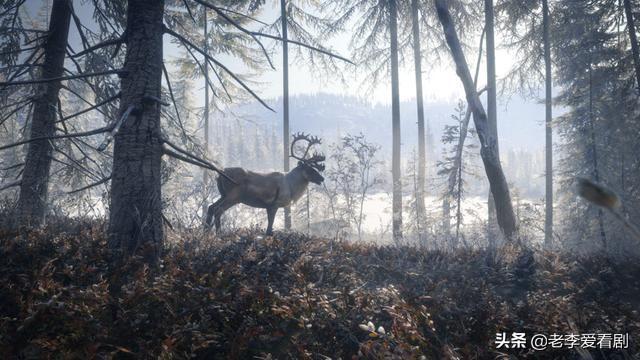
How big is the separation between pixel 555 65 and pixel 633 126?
5320 mm

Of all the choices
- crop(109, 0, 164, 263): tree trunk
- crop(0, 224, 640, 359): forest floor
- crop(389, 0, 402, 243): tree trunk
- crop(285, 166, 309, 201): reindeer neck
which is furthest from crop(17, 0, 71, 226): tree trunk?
crop(389, 0, 402, 243): tree trunk

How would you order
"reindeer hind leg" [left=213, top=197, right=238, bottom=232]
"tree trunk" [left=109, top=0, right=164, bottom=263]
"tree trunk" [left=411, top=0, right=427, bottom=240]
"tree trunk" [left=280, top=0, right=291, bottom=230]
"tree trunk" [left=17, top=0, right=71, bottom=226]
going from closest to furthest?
"tree trunk" [left=109, top=0, right=164, bottom=263], "tree trunk" [left=17, top=0, right=71, bottom=226], "reindeer hind leg" [left=213, top=197, right=238, bottom=232], "tree trunk" [left=411, top=0, right=427, bottom=240], "tree trunk" [left=280, top=0, right=291, bottom=230]

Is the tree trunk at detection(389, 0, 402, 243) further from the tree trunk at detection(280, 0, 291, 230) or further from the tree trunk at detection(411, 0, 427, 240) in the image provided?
the tree trunk at detection(280, 0, 291, 230)

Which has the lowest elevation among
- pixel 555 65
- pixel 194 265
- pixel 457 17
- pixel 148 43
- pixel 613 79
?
pixel 194 265

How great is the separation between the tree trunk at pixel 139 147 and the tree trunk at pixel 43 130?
3.29 meters

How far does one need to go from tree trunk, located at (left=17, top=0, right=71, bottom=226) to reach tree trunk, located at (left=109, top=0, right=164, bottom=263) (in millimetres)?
3293

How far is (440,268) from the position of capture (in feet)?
18.7

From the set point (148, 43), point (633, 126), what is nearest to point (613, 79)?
point (633, 126)

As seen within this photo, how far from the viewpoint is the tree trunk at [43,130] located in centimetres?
688

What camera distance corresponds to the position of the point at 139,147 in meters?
4.45

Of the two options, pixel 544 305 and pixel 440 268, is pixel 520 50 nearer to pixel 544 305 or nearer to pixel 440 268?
pixel 440 268

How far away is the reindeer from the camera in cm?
830

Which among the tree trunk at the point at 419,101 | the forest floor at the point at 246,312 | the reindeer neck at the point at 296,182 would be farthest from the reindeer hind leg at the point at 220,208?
the tree trunk at the point at 419,101

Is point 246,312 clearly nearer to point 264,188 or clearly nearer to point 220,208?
point 220,208
